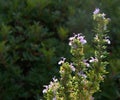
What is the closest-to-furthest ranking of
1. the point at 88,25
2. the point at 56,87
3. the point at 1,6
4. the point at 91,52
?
the point at 56,87 → the point at 91,52 → the point at 88,25 → the point at 1,6

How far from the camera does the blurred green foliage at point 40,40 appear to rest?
3.57 meters

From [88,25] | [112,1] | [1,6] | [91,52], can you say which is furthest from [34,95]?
[112,1]

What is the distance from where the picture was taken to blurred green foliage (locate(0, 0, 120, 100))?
11.7 feet

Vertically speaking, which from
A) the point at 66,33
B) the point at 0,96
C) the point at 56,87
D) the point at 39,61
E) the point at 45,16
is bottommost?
the point at 56,87

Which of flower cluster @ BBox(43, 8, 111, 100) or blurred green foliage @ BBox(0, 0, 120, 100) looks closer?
flower cluster @ BBox(43, 8, 111, 100)

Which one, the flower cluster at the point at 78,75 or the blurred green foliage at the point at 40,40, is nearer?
the flower cluster at the point at 78,75

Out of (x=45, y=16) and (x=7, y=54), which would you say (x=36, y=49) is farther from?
(x=45, y=16)

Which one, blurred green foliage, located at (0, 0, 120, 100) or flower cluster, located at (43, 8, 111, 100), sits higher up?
blurred green foliage, located at (0, 0, 120, 100)

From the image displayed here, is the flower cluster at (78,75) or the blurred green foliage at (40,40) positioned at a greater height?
the blurred green foliage at (40,40)

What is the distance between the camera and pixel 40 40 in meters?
3.91

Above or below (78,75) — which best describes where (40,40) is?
above

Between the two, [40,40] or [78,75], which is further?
[40,40]

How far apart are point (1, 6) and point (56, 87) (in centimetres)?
206

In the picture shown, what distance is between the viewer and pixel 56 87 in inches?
101
